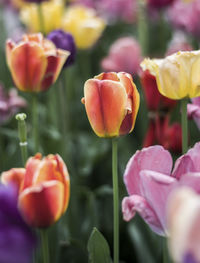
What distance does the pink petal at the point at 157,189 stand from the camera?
1.12 feet

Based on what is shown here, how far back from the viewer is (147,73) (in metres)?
0.56

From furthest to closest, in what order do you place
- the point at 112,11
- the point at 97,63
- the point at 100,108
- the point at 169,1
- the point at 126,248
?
the point at 112,11 < the point at 97,63 < the point at 169,1 < the point at 126,248 < the point at 100,108

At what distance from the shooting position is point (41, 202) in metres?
0.33

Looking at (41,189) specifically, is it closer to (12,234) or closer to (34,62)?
(12,234)

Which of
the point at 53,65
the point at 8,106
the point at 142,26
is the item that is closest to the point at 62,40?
the point at 53,65

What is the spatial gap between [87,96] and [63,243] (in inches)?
8.9

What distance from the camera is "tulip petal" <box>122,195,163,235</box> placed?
1.17 feet

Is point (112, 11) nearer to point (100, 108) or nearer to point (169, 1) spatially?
point (169, 1)

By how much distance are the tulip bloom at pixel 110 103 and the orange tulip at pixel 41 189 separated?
2.8 inches

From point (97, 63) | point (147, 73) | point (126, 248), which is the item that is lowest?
point (126, 248)

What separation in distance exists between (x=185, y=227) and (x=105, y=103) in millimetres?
196

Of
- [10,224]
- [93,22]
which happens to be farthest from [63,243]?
[93,22]

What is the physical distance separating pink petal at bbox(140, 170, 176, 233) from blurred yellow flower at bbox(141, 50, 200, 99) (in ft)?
0.37

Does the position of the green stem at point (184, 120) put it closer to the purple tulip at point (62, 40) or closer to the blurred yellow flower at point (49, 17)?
the purple tulip at point (62, 40)
